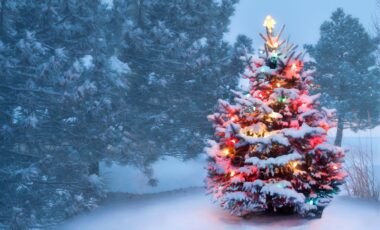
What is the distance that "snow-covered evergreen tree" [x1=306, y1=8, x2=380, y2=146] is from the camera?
22.3 meters

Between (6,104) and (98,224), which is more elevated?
(6,104)

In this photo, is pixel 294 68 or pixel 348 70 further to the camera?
pixel 348 70

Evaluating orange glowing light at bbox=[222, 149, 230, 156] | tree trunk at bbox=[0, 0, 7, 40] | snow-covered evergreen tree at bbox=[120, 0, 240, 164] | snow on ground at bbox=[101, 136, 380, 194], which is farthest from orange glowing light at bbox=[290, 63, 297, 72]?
snow on ground at bbox=[101, 136, 380, 194]

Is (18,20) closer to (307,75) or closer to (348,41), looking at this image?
(307,75)

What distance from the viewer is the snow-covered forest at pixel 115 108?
10.2m

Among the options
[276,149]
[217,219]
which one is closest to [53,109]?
[217,219]

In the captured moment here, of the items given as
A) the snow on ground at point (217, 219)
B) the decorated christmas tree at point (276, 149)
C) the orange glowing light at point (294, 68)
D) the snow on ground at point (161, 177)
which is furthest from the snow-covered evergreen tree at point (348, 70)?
the decorated christmas tree at point (276, 149)

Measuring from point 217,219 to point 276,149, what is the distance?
155 cm

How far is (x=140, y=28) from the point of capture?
15289 millimetres

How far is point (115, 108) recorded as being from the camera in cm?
1364

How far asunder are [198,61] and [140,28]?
251cm

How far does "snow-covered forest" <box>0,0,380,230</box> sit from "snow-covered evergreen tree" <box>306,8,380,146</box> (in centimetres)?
526

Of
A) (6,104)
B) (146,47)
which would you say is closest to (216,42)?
(146,47)

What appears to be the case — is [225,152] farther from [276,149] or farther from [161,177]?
[161,177]
